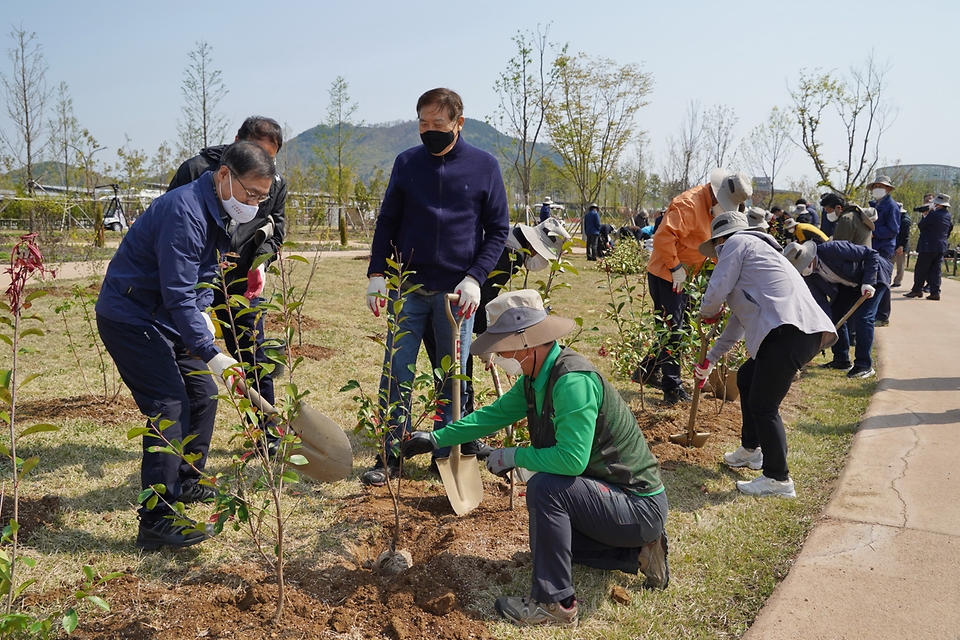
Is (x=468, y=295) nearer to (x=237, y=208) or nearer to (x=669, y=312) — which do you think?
(x=237, y=208)

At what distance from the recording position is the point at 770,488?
3621mm

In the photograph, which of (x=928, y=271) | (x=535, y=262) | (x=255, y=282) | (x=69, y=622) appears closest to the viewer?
(x=69, y=622)

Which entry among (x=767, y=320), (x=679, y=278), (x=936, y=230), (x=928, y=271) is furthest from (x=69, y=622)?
(x=928, y=271)

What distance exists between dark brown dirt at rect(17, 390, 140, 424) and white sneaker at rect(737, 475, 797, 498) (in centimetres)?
389

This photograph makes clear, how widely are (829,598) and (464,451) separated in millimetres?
1893

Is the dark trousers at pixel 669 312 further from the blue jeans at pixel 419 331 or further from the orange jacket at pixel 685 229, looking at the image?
the blue jeans at pixel 419 331

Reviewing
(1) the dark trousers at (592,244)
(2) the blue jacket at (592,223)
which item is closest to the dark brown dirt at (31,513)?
(2) the blue jacket at (592,223)

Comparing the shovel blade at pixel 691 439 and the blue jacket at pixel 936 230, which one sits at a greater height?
the blue jacket at pixel 936 230

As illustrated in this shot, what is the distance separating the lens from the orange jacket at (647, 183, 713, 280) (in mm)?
4672

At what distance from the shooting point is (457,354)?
10.3 feet

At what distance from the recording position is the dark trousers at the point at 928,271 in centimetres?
1162

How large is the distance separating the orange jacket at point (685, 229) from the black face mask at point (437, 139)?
6.68ft

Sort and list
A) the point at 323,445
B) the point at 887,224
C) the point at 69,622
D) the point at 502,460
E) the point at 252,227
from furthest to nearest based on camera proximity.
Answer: the point at 887,224 → the point at 252,227 → the point at 323,445 → the point at 502,460 → the point at 69,622

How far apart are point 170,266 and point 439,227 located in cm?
130
